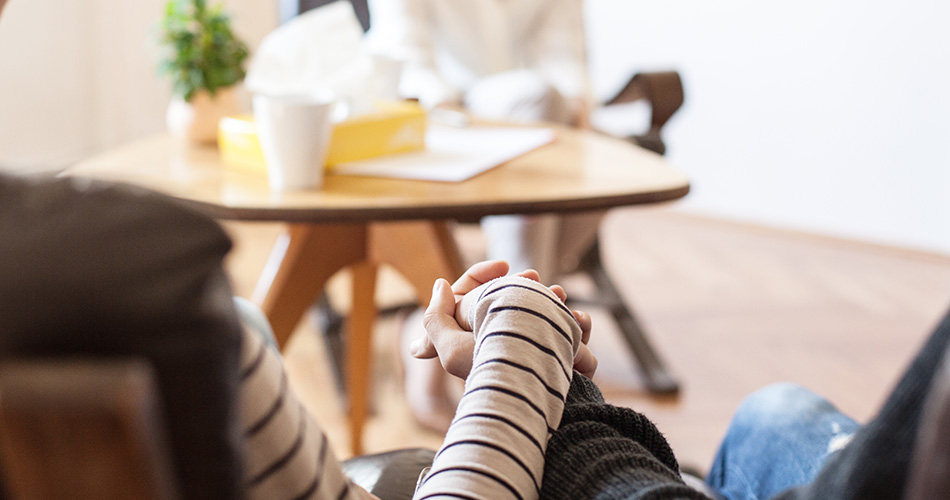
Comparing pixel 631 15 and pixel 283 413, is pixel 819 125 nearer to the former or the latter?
pixel 631 15

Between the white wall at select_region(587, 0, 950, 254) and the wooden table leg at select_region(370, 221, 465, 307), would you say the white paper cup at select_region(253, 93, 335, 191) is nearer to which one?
the wooden table leg at select_region(370, 221, 465, 307)

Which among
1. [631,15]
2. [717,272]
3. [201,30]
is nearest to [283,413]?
[201,30]

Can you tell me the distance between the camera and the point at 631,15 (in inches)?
122

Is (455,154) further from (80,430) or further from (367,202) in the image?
(80,430)

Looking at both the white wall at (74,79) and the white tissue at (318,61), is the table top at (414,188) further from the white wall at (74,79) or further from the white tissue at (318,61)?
the white wall at (74,79)

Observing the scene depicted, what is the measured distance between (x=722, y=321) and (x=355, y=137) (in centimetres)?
140

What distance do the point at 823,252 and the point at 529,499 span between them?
2.63 m

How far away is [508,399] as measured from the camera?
40cm

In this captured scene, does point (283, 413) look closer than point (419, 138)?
Yes

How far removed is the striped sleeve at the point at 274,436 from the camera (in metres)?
0.32

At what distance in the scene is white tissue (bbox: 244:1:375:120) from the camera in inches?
43.6

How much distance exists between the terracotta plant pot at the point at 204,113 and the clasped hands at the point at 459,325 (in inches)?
30.8

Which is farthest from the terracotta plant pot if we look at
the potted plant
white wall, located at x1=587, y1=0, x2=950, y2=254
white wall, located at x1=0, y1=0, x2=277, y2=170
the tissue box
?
white wall, located at x1=587, y1=0, x2=950, y2=254

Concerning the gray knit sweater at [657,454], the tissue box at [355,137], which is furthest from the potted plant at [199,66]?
the gray knit sweater at [657,454]
